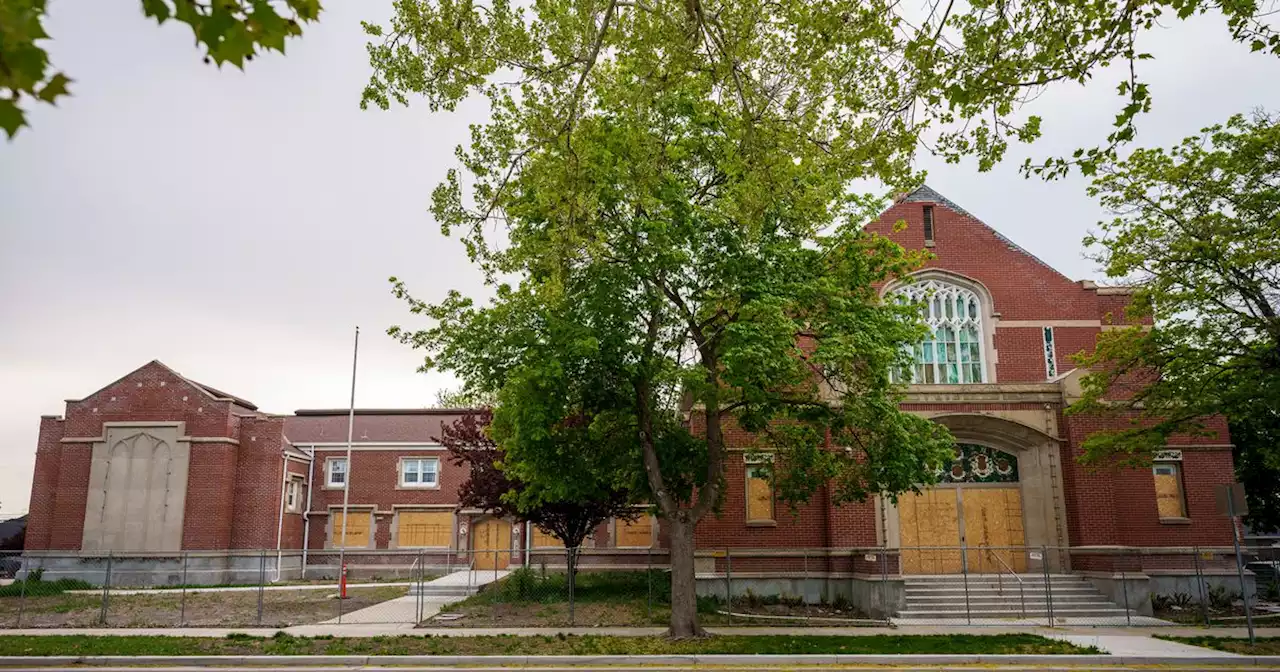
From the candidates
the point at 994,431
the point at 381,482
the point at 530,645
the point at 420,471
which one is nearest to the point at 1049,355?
the point at 994,431

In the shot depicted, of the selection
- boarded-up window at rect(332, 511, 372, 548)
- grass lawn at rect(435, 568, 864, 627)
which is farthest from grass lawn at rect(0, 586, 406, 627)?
boarded-up window at rect(332, 511, 372, 548)

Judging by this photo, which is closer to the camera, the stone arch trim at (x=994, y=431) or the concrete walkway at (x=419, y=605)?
the concrete walkway at (x=419, y=605)

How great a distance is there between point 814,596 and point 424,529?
25.0 metres

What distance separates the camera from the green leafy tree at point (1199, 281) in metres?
19.6

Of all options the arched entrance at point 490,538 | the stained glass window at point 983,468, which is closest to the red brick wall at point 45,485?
the arched entrance at point 490,538

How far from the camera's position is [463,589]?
2967 cm

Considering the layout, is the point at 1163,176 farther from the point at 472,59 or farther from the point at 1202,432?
the point at 472,59

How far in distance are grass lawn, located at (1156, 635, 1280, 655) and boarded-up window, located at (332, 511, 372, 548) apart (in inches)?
1401

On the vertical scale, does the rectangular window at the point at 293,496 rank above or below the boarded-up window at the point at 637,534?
above

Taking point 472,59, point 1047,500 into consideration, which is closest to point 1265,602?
point 1047,500

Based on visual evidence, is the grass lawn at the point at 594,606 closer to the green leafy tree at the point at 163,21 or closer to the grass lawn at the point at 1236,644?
the grass lawn at the point at 1236,644

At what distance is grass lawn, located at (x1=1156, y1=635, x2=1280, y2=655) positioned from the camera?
51.9 ft

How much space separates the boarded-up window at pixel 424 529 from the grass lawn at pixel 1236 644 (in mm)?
32956

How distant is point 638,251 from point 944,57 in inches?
313
